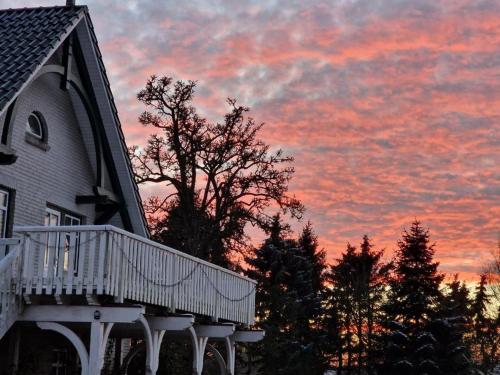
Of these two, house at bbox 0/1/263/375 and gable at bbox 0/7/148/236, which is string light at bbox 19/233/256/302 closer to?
house at bbox 0/1/263/375

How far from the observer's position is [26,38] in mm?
20547

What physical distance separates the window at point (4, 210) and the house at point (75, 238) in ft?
0.09

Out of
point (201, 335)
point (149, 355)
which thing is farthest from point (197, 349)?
point (149, 355)

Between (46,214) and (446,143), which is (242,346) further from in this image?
(46,214)

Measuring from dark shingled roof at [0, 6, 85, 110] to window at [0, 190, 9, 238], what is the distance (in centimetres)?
315

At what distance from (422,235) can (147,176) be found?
51.0ft

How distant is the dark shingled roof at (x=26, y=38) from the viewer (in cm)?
1844

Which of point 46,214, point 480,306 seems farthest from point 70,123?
point 480,306

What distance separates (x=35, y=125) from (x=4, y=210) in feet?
8.89

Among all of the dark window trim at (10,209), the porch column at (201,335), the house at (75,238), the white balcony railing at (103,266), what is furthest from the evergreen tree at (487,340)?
the dark window trim at (10,209)

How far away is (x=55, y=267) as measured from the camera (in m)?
17.3

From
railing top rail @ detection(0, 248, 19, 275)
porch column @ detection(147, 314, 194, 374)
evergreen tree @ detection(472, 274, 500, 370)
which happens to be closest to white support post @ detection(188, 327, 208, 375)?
porch column @ detection(147, 314, 194, 374)

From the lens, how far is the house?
55.3 ft

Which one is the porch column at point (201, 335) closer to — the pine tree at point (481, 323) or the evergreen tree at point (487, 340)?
the evergreen tree at point (487, 340)
